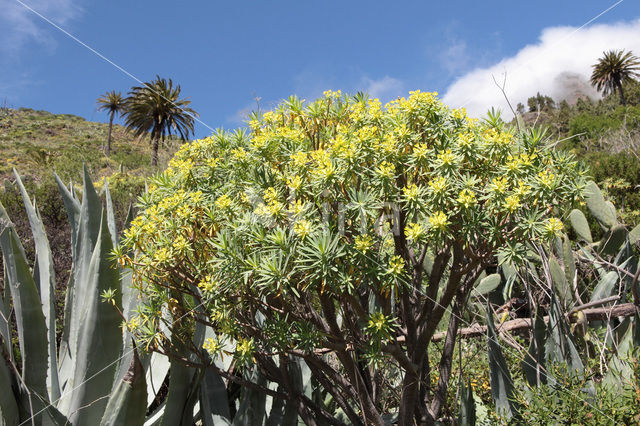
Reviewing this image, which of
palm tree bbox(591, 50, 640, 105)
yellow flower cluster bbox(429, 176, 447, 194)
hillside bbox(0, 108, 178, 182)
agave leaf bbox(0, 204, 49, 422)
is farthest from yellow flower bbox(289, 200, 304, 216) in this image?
palm tree bbox(591, 50, 640, 105)

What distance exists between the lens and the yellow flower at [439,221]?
1861mm

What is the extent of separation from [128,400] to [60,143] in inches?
1600

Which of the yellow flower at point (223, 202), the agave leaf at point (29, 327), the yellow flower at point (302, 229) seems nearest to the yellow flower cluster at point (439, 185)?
the yellow flower at point (302, 229)

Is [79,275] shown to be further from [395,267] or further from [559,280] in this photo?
[559,280]

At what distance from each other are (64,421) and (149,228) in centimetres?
116

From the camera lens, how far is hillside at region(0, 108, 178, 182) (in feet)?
88.7

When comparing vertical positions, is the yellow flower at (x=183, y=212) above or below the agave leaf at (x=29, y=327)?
above

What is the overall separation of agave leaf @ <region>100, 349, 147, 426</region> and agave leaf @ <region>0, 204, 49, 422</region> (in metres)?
0.51

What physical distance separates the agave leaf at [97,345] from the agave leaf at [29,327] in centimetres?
19

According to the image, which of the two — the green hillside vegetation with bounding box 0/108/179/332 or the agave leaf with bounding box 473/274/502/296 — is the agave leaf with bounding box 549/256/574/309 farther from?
the green hillside vegetation with bounding box 0/108/179/332

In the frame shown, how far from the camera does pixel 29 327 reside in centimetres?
257

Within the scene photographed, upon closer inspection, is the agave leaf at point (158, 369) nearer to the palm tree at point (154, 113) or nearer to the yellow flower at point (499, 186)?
the yellow flower at point (499, 186)

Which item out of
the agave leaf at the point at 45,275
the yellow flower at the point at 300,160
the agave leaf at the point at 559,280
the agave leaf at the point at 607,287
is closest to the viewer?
the yellow flower at the point at 300,160

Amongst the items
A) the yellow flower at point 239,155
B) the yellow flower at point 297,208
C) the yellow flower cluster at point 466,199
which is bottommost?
the yellow flower cluster at point 466,199
